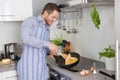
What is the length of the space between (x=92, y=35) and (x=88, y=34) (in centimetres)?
9

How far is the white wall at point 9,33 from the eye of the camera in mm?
2775

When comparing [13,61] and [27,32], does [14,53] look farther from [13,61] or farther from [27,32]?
[27,32]

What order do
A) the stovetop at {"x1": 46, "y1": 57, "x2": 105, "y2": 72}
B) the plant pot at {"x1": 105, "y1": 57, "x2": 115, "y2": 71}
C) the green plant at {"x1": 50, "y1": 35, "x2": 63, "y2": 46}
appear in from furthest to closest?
1. the green plant at {"x1": 50, "y1": 35, "x2": 63, "y2": 46}
2. the stovetop at {"x1": 46, "y1": 57, "x2": 105, "y2": 72}
3. the plant pot at {"x1": 105, "y1": 57, "x2": 115, "y2": 71}

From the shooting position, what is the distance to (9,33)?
2.82 metres

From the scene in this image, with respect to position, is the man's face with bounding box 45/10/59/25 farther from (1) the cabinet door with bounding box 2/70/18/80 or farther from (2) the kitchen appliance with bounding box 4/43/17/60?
(2) the kitchen appliance with bounding box 4/43/17/60

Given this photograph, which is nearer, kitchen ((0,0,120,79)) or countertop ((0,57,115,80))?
countertop ((0,57,115,80))

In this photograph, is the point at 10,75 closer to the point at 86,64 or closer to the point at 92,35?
the point at 86,64

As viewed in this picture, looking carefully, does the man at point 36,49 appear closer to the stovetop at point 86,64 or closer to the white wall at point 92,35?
the stovetop at point 86,64

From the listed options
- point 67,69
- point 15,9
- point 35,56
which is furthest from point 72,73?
point 15,9

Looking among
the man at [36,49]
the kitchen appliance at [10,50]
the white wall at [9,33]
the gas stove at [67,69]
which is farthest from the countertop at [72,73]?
the white wall at [9,33]

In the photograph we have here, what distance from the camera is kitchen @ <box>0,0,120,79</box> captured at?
2.23 meters

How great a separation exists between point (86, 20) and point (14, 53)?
3.35ft

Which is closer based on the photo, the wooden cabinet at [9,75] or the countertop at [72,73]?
the countertop at [72,73]

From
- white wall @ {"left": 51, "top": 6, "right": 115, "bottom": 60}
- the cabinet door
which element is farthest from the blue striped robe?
white wall @ {"left": 51, "top": 6, "right": 115, "bottom": 60}
